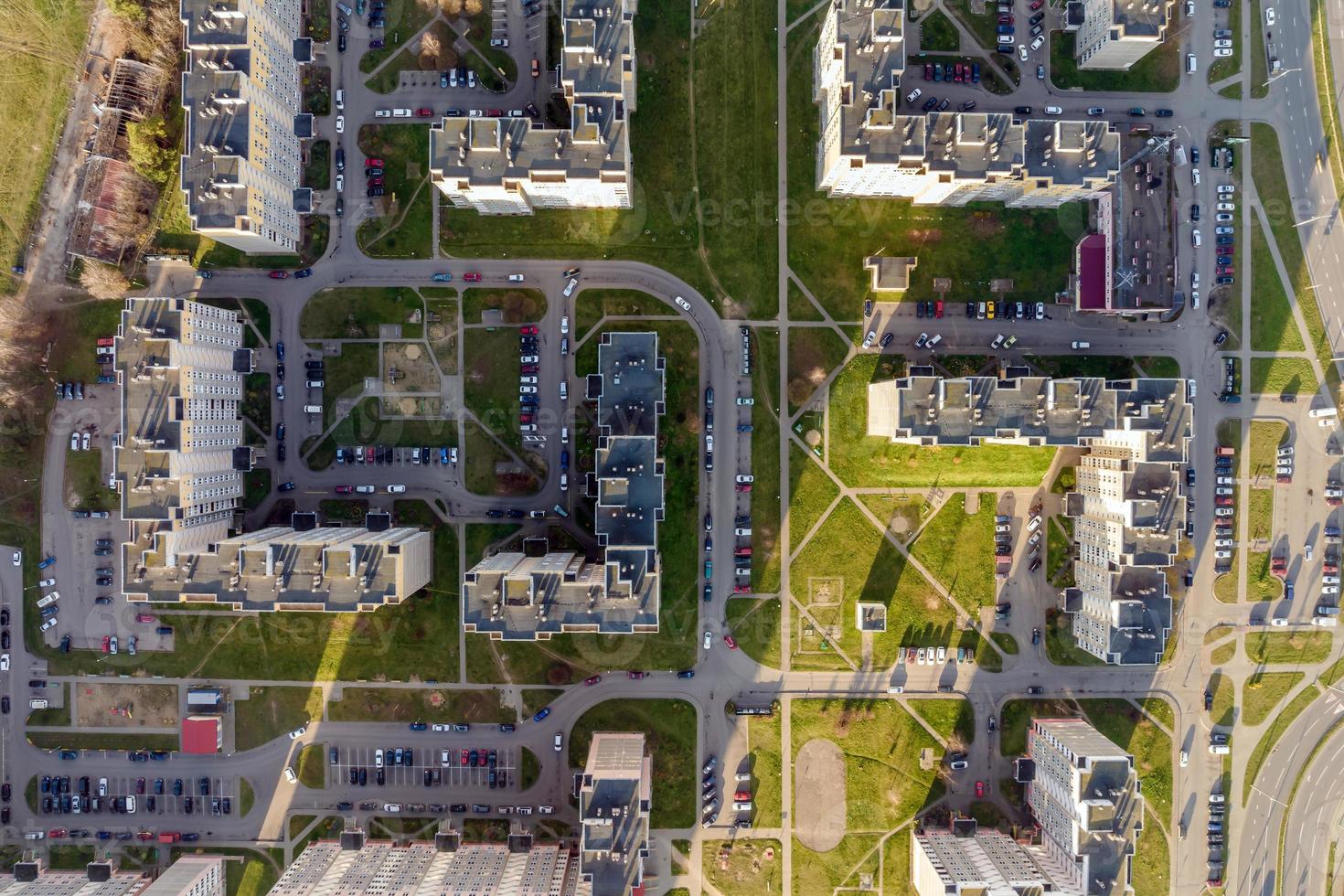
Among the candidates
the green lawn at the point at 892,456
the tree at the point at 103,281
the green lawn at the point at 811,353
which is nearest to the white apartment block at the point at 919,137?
the green lawn at the point at 811,353

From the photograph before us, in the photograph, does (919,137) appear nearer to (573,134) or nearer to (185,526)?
(573,134)

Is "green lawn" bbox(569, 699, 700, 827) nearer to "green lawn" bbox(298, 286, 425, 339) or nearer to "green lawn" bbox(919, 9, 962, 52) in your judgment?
"green lawn" bbox(298, 286, 425, 339)

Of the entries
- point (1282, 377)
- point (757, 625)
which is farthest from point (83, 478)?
point (1282, 377)

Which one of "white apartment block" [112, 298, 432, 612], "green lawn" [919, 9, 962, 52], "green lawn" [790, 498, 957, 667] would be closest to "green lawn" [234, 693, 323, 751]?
"white apartment block" [112, 298, 432, 612]

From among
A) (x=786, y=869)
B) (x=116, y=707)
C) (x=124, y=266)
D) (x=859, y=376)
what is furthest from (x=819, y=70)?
(x=116, y=707)

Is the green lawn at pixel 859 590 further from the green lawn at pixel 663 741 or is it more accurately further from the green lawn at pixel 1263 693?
the green lawn at pixel 1263 693
